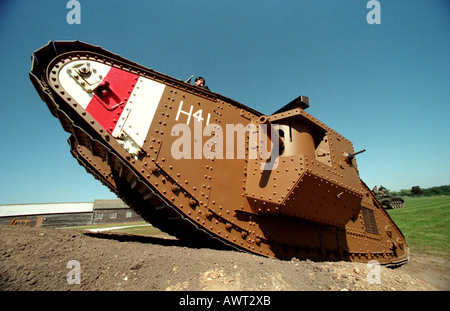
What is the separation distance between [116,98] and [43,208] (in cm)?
3625

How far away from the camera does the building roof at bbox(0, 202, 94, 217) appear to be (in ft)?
84.2

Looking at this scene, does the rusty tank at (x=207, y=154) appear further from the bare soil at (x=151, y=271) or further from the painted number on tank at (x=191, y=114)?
the bare soil at (x=151, y=271)

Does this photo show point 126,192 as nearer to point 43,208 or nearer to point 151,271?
point 151,271

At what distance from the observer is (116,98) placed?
3312mm

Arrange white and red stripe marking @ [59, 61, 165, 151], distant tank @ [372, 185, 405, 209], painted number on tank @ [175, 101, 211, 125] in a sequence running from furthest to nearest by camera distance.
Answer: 1. distant tank @ [372, 185, 405, 209]
2. painted number on tank @ [175, 101, 211, 125]
3. white and red stripe marking @ [59, 61, 165, 151]

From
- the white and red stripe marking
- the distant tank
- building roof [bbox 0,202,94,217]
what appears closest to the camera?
the white and red stripe marking

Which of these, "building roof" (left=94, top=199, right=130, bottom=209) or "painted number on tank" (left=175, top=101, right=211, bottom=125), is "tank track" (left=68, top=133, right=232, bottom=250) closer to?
"painted number on tank" (left=175, top=101, right=211, bottom=125)

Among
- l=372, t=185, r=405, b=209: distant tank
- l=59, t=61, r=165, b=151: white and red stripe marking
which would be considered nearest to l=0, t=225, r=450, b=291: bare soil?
l=59, t=61, r=165, b=151: white and red stripe marking

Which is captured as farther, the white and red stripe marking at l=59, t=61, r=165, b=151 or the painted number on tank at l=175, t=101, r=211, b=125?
the painted number on tank at l=175, t=101, r=211, b=125

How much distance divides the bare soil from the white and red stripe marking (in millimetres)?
1825

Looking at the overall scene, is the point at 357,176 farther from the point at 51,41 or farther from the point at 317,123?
the point at 51,41

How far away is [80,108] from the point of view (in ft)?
9.64
